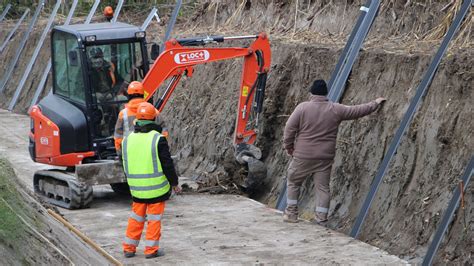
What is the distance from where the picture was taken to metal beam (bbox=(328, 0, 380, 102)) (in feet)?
45.3

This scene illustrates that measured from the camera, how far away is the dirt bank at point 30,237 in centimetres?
816

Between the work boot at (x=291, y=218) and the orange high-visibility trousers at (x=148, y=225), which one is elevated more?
the orange high-visibility trousers at (x=148, y=225)

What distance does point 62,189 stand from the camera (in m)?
14.9

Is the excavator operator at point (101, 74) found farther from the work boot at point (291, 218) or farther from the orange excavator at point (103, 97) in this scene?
the work boot at point (291, 218)

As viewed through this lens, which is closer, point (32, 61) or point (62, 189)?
point (62, 189)

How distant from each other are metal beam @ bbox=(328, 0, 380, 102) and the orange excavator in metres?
1.69

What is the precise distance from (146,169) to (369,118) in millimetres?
3545

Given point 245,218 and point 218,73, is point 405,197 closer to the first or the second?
point 245,218

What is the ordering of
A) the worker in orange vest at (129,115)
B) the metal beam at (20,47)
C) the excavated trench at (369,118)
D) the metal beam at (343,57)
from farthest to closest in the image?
the metal beam at (20,47)
the metal beam at (343,57)
the worker in orange vest at (129,115)
the excavated trench at (369,118)

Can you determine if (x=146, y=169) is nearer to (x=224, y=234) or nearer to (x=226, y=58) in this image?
(x=224, y=234)

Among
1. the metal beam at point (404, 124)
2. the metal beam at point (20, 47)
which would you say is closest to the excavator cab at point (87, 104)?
the metal beam at point (404, 124)

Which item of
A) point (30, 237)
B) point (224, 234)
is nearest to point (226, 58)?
point (224, 234)

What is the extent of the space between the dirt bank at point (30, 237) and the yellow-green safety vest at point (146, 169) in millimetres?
941

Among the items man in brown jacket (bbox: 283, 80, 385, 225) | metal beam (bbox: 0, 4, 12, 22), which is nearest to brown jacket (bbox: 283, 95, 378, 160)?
man in brown jacket (bbox: 283, 80, 385, 225)
